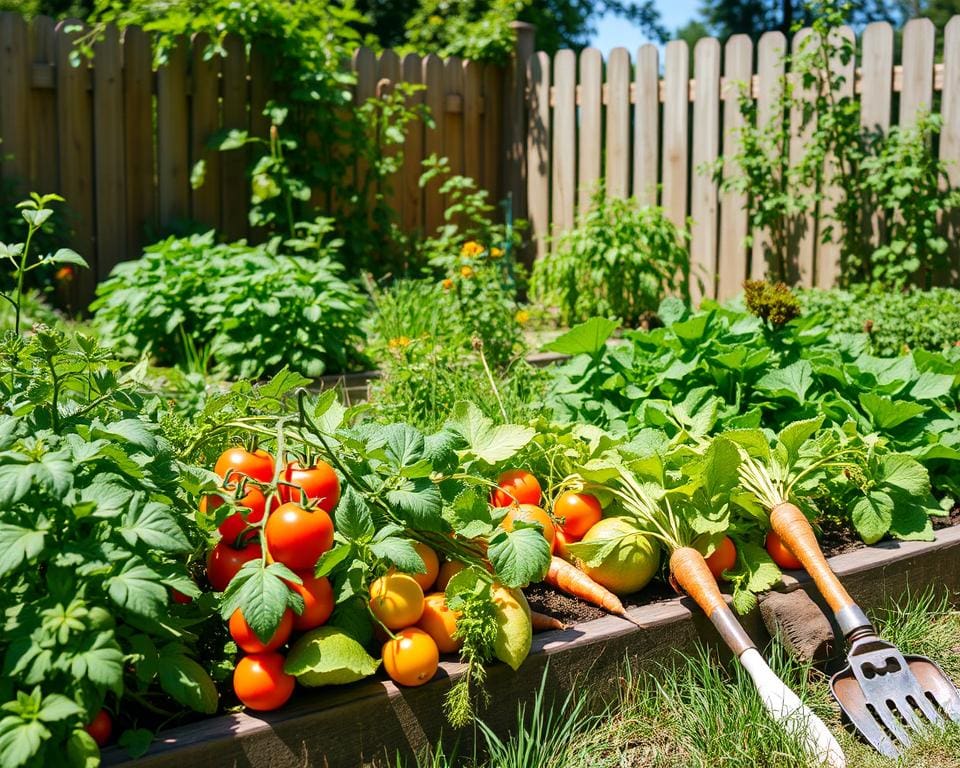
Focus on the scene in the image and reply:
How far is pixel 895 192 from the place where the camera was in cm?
577

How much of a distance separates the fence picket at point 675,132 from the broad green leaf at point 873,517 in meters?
4.14

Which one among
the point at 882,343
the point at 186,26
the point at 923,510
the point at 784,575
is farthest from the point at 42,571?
the point at 186,26

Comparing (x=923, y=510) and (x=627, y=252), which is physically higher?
(x=627, y=252)

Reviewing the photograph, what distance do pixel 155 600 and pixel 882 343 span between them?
380 cm

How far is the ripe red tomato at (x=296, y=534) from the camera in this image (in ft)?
6.10

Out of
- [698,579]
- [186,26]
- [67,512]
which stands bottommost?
[698,579]

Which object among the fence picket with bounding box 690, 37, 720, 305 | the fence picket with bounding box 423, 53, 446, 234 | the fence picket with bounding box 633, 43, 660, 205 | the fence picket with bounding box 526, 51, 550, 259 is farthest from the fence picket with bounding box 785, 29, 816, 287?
the fence picket with bounding box 423, 53, 446, 234

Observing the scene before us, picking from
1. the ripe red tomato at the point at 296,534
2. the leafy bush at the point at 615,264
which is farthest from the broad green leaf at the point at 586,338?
the leafy bush at the point at 615,264

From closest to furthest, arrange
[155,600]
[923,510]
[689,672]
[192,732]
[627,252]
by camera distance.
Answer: [155,600] → [192,732] → [689,672] → [923,510] → [627,252]

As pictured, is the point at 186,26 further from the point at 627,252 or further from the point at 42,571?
the point at 42,571

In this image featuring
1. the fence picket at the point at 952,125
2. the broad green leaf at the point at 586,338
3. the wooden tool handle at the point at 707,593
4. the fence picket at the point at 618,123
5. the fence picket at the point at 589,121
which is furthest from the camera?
the fence picket at the point at 589,121

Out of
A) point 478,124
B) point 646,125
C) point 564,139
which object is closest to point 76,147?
point 478,124

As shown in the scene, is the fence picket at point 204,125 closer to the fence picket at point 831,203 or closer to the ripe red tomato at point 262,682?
the fence picket at point 831,203

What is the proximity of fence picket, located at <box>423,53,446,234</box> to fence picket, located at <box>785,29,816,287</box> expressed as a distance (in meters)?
2.36
